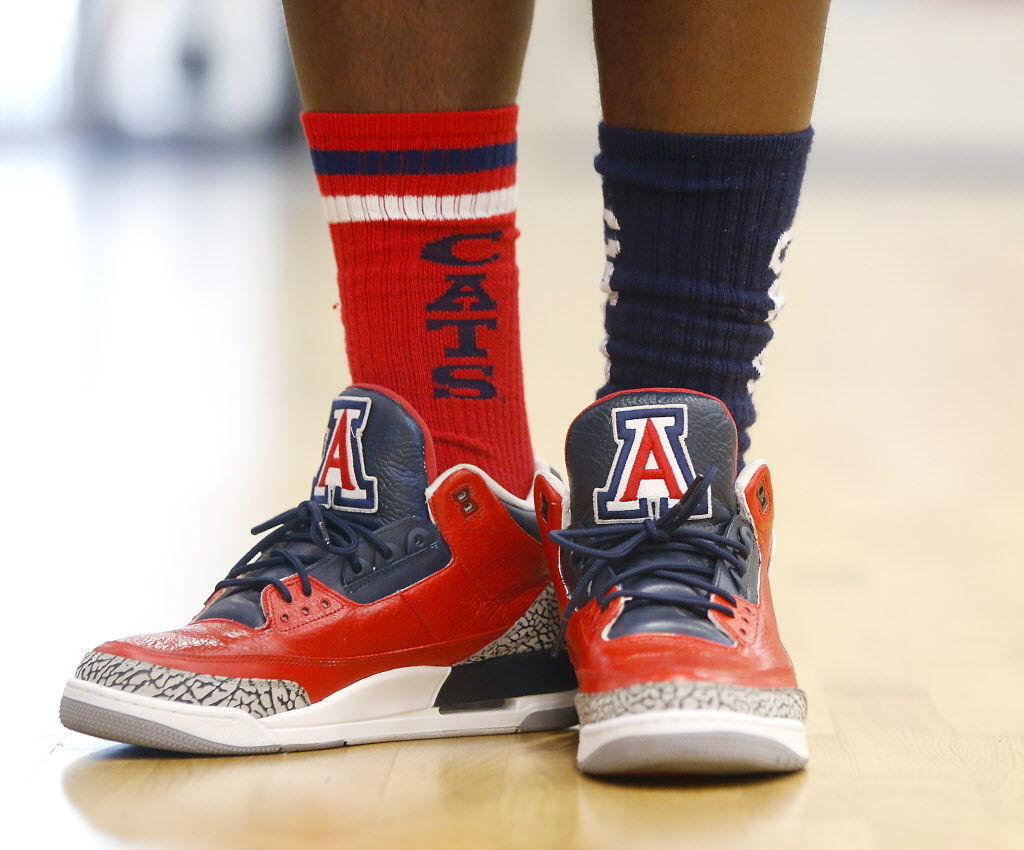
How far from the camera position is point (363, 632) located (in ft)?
2.51

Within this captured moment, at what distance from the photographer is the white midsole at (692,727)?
633mm

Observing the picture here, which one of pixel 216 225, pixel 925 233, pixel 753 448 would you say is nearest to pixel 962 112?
pixel 925 233

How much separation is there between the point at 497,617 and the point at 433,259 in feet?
0.69

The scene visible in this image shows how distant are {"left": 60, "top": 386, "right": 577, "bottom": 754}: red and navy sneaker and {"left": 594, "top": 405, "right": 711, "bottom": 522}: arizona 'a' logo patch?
75 millimetres

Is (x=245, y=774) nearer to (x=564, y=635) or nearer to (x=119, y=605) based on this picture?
(x=564, y=635)

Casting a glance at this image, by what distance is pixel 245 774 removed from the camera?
2.29ft

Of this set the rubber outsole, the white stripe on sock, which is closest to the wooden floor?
the rubber outsole

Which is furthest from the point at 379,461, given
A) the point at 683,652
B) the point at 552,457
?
the point at 552,457

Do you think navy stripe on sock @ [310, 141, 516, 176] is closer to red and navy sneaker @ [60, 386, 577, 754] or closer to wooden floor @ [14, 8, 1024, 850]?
red and navy sneaker @ [60, 386, 577, 754]

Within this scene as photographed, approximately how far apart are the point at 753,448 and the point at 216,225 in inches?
101

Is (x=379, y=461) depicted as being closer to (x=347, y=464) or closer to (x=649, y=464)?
(x=347, y=464)

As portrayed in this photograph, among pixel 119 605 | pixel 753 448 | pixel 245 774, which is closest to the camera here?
pixel 245 774

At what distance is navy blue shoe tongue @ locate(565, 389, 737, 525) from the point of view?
0.73m

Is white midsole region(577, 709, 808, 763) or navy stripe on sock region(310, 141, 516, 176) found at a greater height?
navy stripe on sock region(310, 141, 516, 176)
